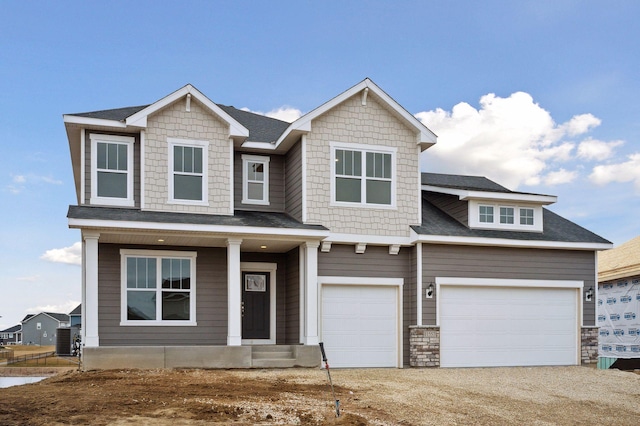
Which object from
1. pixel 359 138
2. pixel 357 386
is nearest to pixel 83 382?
pixel 357 386

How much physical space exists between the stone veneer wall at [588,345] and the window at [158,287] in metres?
11.1

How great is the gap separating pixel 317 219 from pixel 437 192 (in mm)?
4762

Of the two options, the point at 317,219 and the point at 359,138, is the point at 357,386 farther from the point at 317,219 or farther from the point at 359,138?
the point at 359,138

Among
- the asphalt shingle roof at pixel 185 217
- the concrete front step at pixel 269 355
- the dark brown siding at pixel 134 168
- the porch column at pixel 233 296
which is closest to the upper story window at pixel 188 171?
the asphalt shingle roof at pixel 185 217

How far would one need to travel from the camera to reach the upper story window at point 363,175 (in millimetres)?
17344

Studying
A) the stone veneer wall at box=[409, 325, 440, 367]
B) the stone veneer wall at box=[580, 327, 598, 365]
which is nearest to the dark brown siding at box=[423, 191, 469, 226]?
the stone veneer wall at box=[409, 325, 440, 367]

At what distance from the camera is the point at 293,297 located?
17.3 meters

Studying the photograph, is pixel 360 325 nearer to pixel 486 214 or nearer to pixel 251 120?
pixel 486 214

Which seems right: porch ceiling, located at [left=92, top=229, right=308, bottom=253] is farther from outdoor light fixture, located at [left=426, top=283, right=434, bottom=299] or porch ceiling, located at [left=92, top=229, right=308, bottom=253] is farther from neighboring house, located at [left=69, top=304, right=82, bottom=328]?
neighboring house, located at [left=69, top=304, right=82, bottom=328]

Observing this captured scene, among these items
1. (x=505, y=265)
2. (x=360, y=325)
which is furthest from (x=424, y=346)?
(x=505, y=265)

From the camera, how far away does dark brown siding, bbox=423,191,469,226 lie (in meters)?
18.9

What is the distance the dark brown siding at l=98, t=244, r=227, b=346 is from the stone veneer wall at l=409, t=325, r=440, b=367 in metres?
4.93

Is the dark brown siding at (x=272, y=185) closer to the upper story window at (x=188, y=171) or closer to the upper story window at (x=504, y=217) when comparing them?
the upper story window at (x=188, y=171)

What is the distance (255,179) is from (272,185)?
1.67 ft
